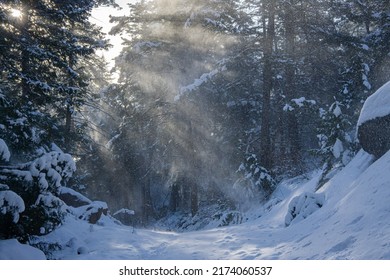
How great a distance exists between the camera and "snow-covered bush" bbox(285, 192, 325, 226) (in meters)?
8.03

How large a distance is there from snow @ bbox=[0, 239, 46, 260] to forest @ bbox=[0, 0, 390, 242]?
3.51 m

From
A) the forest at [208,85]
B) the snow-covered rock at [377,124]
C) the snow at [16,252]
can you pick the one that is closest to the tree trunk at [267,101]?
the forest at [208,85]

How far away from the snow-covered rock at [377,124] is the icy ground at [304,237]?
0.44m

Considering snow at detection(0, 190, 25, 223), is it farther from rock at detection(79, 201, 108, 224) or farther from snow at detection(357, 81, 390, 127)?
snow at detection(357, 81, 390, 127)

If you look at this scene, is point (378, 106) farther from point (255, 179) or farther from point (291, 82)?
point (291, 82)

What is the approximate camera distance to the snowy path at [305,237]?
4.59m

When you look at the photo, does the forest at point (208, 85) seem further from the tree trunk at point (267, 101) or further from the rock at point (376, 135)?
the rock at point (376, 135)

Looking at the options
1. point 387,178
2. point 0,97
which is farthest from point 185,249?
point 0,97

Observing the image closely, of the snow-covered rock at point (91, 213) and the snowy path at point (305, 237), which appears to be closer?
the snowy path at point (305, 237)

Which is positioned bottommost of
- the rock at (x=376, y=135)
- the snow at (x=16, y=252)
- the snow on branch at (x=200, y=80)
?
the snow at (x=16, y=252)

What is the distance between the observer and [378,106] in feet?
24.8

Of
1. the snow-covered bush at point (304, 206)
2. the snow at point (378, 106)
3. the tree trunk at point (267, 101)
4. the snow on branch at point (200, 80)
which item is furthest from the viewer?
the tree trunk at point (267, 101)

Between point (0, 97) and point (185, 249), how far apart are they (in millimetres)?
5550
